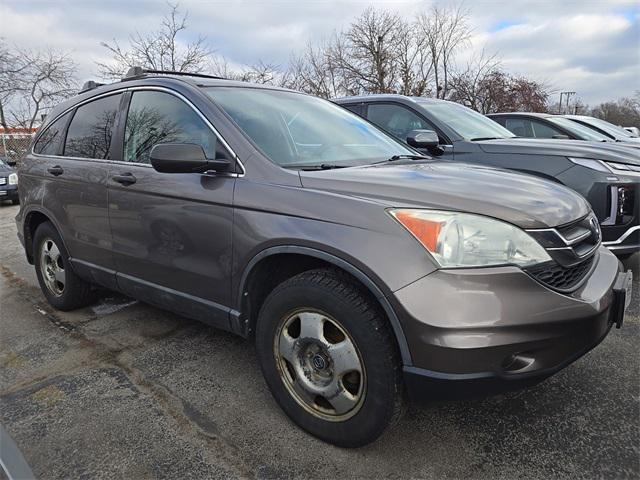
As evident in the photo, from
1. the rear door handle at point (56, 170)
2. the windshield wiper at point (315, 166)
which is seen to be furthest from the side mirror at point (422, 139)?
the rear door handle at point (56, 170)

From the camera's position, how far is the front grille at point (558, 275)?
181 cm

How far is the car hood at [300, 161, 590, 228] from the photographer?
188cm

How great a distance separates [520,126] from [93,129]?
683 cm

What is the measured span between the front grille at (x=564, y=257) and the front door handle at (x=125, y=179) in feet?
7.42

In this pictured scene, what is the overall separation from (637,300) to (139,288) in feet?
12.4

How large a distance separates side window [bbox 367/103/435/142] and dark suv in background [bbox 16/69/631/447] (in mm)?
2037

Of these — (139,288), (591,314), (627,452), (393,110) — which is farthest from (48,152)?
(627,452)

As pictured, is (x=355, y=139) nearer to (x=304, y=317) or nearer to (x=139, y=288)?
(x=304, y=317)

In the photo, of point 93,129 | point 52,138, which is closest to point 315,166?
point 93,129

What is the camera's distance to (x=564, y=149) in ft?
13.9

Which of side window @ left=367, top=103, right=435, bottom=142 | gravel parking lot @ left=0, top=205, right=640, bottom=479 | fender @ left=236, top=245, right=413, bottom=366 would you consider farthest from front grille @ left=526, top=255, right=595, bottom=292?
side window @ left=367, top=103, right=435, bottom=142

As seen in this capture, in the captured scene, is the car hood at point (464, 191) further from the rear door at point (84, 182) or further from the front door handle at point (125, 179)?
the rear door at point (84, 182)

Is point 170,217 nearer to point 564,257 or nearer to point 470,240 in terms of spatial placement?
point 470,240

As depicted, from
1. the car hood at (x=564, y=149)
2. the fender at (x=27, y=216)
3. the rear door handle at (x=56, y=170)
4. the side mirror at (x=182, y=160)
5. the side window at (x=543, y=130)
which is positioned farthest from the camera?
the side window at (x=543, y=130)
